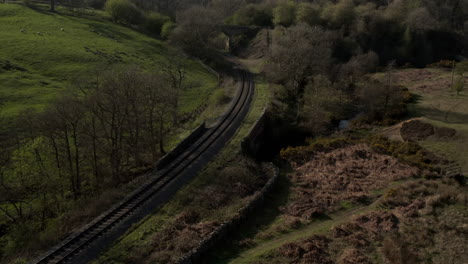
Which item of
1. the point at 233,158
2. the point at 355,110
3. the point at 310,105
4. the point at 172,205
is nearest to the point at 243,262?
the point at 172,205

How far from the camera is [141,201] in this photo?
30234mm

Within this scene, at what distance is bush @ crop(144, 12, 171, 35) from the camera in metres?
108

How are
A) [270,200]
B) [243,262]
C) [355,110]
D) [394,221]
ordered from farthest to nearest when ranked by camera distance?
1. [355,110]
2. [270,200]
3. [394,221]
4. [243,262]

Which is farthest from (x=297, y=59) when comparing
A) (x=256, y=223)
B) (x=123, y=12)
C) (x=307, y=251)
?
(x=123, y=12)

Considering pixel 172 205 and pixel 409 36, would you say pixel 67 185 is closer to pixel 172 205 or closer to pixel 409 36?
pixel 172 205

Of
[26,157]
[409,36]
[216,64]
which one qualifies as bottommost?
[26,157]

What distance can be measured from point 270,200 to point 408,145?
20.3 m

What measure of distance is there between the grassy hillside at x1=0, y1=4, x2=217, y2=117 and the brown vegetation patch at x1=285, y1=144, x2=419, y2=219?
3033 cm

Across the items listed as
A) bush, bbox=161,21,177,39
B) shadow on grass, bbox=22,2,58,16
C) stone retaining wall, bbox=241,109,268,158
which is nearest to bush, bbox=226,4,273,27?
bush, bbox=161,21,177,39

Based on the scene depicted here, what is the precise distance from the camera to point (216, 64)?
282 ft

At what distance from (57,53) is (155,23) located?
3943 centimetres

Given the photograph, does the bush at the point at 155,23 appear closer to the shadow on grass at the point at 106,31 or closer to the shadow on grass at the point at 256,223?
the shadow on grass at the point at 106,31

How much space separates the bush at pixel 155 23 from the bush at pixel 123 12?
390 cm

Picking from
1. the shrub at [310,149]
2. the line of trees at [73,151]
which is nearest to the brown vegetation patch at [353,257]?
the shrub at [310,149]
